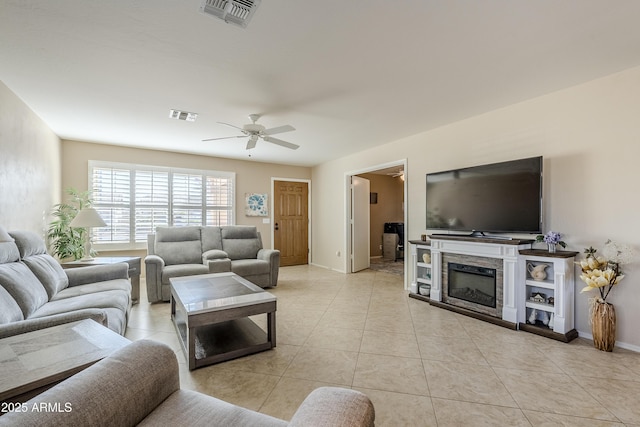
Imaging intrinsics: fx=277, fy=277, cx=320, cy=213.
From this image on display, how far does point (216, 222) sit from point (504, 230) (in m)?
5.16

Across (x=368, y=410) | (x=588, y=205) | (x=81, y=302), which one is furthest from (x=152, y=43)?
(x=588, y=205)

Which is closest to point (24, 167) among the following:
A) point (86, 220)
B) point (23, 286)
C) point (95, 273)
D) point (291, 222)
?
point (86, 220)

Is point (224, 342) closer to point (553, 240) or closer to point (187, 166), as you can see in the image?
point (553, 240)

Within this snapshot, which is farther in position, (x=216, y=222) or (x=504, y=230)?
(x=216, y=222)

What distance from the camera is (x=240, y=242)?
5059 millimetres

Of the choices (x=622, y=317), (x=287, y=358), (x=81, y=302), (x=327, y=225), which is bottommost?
(x=287, y=358)

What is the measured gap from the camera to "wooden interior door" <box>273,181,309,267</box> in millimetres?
6684

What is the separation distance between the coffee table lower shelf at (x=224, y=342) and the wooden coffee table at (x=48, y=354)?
87 cm

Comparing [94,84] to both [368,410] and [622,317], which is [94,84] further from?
[622,317]

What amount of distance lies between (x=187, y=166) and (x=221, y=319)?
4.25m

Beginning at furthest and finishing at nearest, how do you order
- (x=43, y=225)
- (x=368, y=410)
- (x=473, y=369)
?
(x=43, y=225), (x=473, y=369), (x=368, y=410)

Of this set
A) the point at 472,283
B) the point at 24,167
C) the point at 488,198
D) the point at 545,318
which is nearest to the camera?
the point at 545,318

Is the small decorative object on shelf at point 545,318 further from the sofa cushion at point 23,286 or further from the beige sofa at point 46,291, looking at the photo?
the sofa cushion at point 23,286

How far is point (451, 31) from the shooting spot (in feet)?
6.27
